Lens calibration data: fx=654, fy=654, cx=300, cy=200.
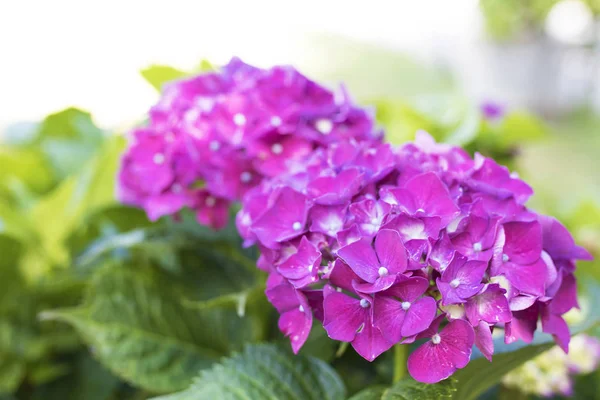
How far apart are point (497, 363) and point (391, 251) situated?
17 centimetres

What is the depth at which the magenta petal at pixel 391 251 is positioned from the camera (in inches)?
18.5

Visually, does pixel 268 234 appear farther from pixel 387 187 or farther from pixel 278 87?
pixel 278 87

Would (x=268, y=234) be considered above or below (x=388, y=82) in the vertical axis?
above

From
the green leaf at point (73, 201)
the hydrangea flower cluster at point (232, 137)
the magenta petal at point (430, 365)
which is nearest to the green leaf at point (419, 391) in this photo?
the magenta petal at point (430, 365)

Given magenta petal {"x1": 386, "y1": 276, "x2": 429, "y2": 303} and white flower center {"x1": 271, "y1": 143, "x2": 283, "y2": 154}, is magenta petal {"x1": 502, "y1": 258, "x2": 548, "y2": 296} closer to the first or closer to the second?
magenta petal {"x1": 386, "y1": 276, "x2": 429, "y2": 303}

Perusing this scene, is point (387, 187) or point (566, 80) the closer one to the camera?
point (387, 187)

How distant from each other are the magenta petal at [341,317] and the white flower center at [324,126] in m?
0.26

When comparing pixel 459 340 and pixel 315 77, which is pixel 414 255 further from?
pixel 315 77

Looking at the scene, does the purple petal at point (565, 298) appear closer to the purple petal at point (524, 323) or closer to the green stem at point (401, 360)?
the purple petal at point (524, 323)

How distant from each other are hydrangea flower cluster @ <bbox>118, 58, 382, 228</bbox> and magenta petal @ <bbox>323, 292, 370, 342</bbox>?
0.69 ft

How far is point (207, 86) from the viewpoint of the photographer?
2.59ft

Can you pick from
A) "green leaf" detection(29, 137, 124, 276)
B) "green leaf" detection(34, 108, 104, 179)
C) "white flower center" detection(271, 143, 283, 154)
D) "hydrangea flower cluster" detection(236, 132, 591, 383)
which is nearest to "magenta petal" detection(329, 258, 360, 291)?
"hydrangea flower cluster" detection(236, 132, 591, 383)

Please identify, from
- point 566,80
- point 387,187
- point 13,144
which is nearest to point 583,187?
point 566,80

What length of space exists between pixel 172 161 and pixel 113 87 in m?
3.76
